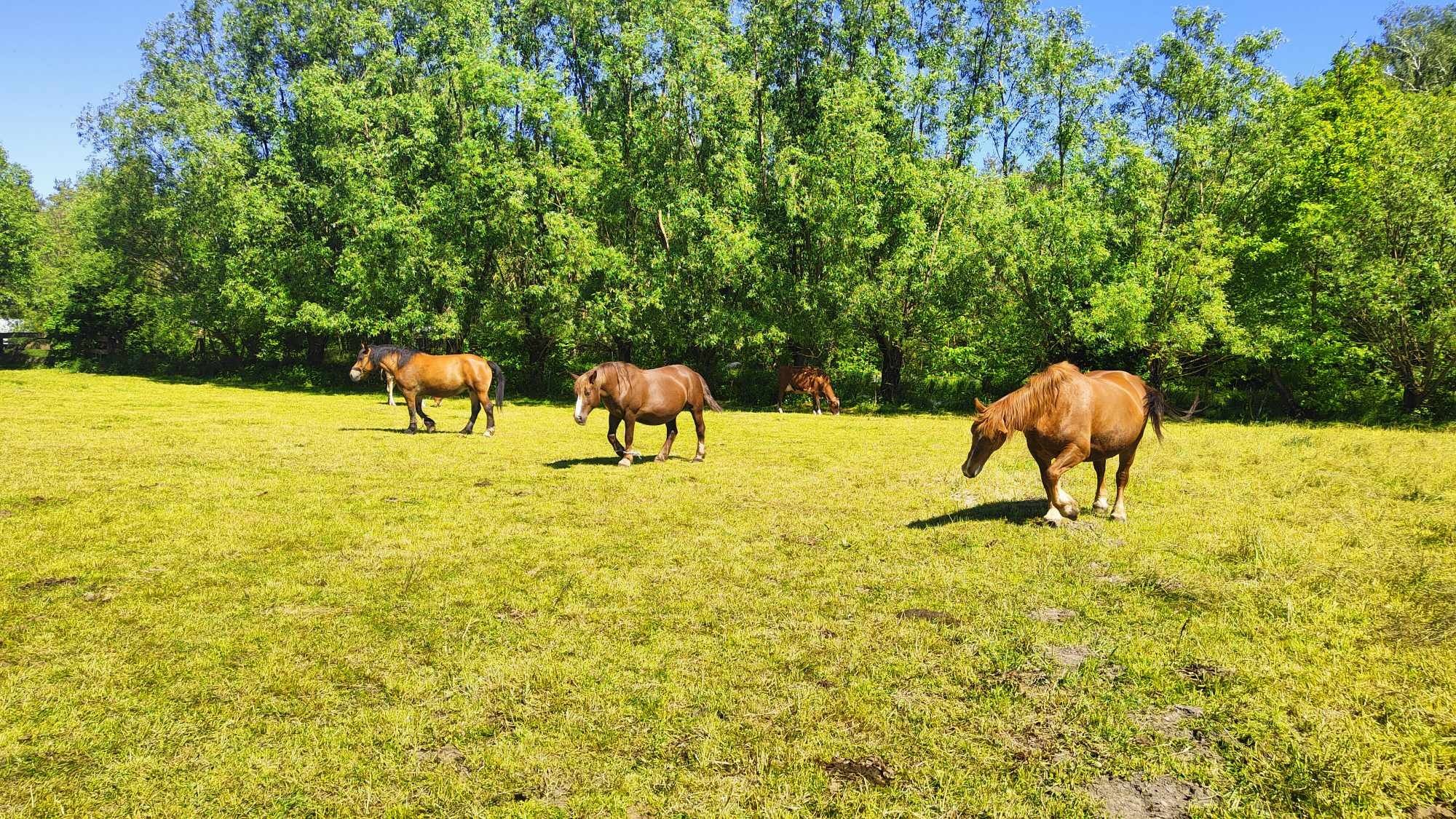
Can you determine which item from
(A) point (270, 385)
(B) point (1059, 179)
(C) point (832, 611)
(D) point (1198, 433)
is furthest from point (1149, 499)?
(A) point (270, 385)

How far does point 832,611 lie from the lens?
643 centimetres

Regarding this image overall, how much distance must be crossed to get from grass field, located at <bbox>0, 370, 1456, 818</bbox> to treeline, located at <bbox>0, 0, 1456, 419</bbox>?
1577 cm

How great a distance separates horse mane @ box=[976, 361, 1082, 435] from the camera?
9.05 meters

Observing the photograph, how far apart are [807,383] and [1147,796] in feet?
81.7

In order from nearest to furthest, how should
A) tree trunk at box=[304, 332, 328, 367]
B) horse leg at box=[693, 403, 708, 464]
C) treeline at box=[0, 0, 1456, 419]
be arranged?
1. horse leg at box=[693, 403, 708, 464]
2. treeline at box=[0, 0, 1456, 419]
3. tree trunk at box=[304, 332, 328, 367]

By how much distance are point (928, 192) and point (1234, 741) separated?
26.9m

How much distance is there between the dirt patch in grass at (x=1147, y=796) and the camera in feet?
11.7

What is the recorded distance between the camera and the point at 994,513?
10.1 m

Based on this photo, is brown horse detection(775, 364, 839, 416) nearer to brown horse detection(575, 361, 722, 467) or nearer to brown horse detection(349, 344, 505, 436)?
brown horse detection(349, 344, 505, 436)

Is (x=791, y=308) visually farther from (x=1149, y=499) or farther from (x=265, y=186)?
(x=265, y=186)

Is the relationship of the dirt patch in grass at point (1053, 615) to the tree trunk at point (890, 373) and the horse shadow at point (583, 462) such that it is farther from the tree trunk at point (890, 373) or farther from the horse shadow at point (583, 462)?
the tree trunk at point (890, 373)

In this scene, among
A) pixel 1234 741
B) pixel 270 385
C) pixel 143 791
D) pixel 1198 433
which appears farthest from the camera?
pixel 270 385

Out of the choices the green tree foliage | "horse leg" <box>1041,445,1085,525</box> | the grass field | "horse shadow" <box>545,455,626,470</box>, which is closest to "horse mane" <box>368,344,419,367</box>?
"horse shadow" <box>545,455,626,470</box>

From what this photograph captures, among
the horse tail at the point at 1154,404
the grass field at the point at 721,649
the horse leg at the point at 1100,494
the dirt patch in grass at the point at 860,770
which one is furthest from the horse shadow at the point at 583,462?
the dirt patch in grass at the point at 860,770
